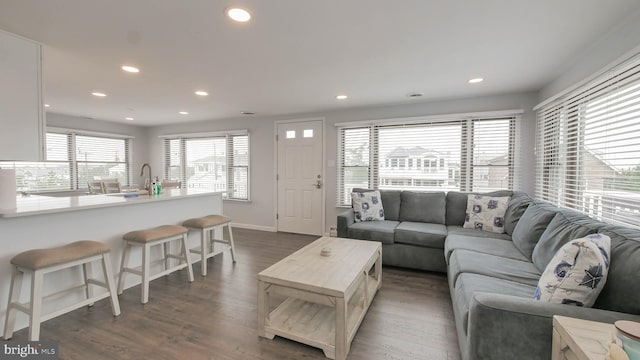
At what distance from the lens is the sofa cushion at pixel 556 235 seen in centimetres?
178

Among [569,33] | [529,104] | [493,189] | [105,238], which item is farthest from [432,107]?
[105,238]

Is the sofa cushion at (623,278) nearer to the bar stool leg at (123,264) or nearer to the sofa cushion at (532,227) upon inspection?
the sofa cushion at (532,227)

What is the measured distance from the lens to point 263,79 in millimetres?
3160

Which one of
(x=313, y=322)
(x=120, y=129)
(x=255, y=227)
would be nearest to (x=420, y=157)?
(x=313, y=322)

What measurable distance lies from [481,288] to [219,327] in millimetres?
1929

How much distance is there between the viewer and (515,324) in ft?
4.13

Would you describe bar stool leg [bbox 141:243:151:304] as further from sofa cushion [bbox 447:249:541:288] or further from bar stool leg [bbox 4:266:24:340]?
sofa cushion [bbox 447:249:541:288]

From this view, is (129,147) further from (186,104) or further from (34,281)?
(34,281)

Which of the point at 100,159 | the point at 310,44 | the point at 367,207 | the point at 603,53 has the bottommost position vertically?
the point at 367,207

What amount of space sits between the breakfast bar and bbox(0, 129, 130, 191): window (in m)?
3.34

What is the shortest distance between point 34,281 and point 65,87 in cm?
285

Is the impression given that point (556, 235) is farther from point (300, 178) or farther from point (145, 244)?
point (300, 178)

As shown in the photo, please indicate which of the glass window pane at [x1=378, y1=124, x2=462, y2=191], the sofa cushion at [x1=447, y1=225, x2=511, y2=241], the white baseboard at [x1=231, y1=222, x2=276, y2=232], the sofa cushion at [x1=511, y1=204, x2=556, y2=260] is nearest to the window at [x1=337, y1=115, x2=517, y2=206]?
the glass window pane at [x1=378, y1=124, x2=462, y2=191]

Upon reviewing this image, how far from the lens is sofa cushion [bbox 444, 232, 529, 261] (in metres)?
2.46
